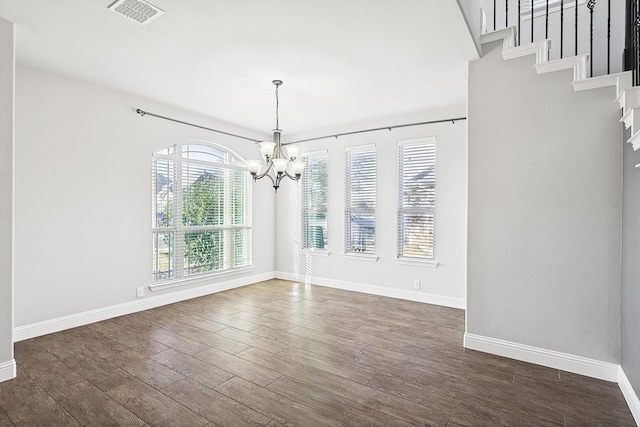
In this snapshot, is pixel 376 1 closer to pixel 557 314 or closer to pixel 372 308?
pixel 557 314

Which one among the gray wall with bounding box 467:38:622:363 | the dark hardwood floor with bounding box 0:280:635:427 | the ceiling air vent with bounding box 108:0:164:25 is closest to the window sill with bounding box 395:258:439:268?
the dark hardwood floor with bounding box 0:280:635:427

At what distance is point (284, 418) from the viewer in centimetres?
217

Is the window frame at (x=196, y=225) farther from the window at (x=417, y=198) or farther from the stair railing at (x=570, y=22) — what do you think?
the stair railing at (x=570, y=22)

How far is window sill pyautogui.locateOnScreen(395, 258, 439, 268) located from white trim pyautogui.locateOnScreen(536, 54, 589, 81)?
280 centimetres

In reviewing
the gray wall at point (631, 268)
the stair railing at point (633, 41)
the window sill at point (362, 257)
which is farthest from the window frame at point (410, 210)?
the gray wall at point (631, 268)

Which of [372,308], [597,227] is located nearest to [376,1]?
[597,227]

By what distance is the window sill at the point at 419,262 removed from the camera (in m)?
4.91

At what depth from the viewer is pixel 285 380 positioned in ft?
8.71

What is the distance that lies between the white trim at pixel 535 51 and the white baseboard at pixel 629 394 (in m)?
2.55

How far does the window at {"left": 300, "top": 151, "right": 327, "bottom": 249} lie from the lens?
6043 millimetres

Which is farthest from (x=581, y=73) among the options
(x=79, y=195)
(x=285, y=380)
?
(x=79, y=195)

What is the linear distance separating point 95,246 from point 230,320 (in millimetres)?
1819

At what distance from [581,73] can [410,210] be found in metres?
2.71

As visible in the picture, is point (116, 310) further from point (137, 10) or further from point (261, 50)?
point (261, 50)
